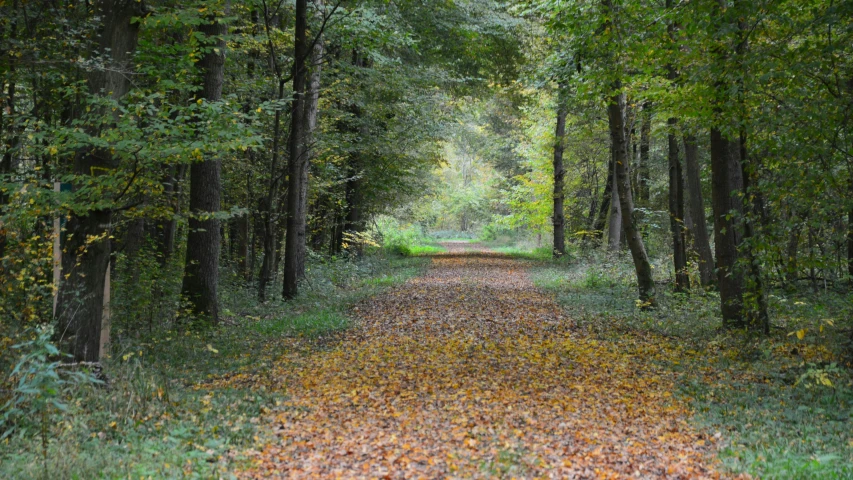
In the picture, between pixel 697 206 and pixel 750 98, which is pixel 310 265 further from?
pixel 750 98

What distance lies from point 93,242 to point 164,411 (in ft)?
6.69

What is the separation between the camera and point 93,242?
6371mm

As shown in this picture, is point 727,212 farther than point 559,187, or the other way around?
point 559,187

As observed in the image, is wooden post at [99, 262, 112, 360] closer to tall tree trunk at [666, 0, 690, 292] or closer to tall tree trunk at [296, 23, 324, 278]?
tall tree trunk at [296, 23, 324, 278]

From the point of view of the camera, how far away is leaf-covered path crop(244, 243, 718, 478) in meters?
4.90

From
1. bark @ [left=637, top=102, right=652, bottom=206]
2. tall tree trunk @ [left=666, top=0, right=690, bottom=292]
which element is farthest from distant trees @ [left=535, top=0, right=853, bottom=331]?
bark @ [left=637, top=102, right=652, bottom=206]

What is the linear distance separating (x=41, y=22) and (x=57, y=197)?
4180mm

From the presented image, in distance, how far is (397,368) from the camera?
823cm

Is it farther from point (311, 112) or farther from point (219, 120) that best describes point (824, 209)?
point (311, 112)

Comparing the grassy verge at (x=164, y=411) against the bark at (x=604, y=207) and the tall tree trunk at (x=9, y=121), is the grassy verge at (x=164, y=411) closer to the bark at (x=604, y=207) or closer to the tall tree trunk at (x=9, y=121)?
the tall tree trunk at (x=9, y=121)

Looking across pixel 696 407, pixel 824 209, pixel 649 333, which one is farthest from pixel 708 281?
pixel 696 407

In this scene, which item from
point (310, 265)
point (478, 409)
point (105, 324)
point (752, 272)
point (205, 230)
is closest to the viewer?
point (478, 409)

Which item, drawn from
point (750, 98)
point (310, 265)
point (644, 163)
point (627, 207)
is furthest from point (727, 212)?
point (310, 265)

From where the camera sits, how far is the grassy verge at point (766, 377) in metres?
4.91
